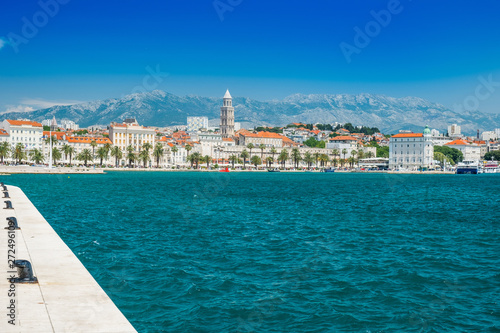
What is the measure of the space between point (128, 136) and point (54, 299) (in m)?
174

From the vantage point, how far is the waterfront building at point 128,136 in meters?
177

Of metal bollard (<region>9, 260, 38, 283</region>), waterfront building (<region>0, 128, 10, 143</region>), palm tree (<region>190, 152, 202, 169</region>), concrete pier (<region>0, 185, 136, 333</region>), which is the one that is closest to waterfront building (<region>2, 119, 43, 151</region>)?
waterfront building (<region>0, 128, 10, 143</region>)

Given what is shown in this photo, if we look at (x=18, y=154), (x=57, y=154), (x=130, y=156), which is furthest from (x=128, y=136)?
(x=18, y=154)

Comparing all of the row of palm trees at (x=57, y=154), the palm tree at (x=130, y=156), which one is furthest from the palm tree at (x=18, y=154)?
the palm tree at (x=130, y=156)

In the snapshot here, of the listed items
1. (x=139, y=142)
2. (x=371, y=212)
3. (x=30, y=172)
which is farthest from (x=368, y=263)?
(x=139, y=142)

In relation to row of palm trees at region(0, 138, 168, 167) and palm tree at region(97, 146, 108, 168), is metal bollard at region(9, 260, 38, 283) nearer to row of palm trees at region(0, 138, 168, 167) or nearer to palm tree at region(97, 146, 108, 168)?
row of palm trees at region(0, 138, 168, 167)

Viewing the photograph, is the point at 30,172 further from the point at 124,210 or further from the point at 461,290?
the point at 461,290

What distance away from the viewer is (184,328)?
11.1 meters

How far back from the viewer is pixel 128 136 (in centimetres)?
17875

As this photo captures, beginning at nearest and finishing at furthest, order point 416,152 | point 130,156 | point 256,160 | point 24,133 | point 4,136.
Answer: point 4,136, point 130,156, point 24,133, point 256,160, point 416,152

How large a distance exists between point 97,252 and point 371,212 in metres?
23.3

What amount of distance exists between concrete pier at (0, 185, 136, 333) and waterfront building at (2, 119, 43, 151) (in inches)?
6052

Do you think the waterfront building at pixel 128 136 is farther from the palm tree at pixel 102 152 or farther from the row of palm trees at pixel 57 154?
the palm tree at pixel 102 152

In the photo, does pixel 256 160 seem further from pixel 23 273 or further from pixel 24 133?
pixel 23 273
